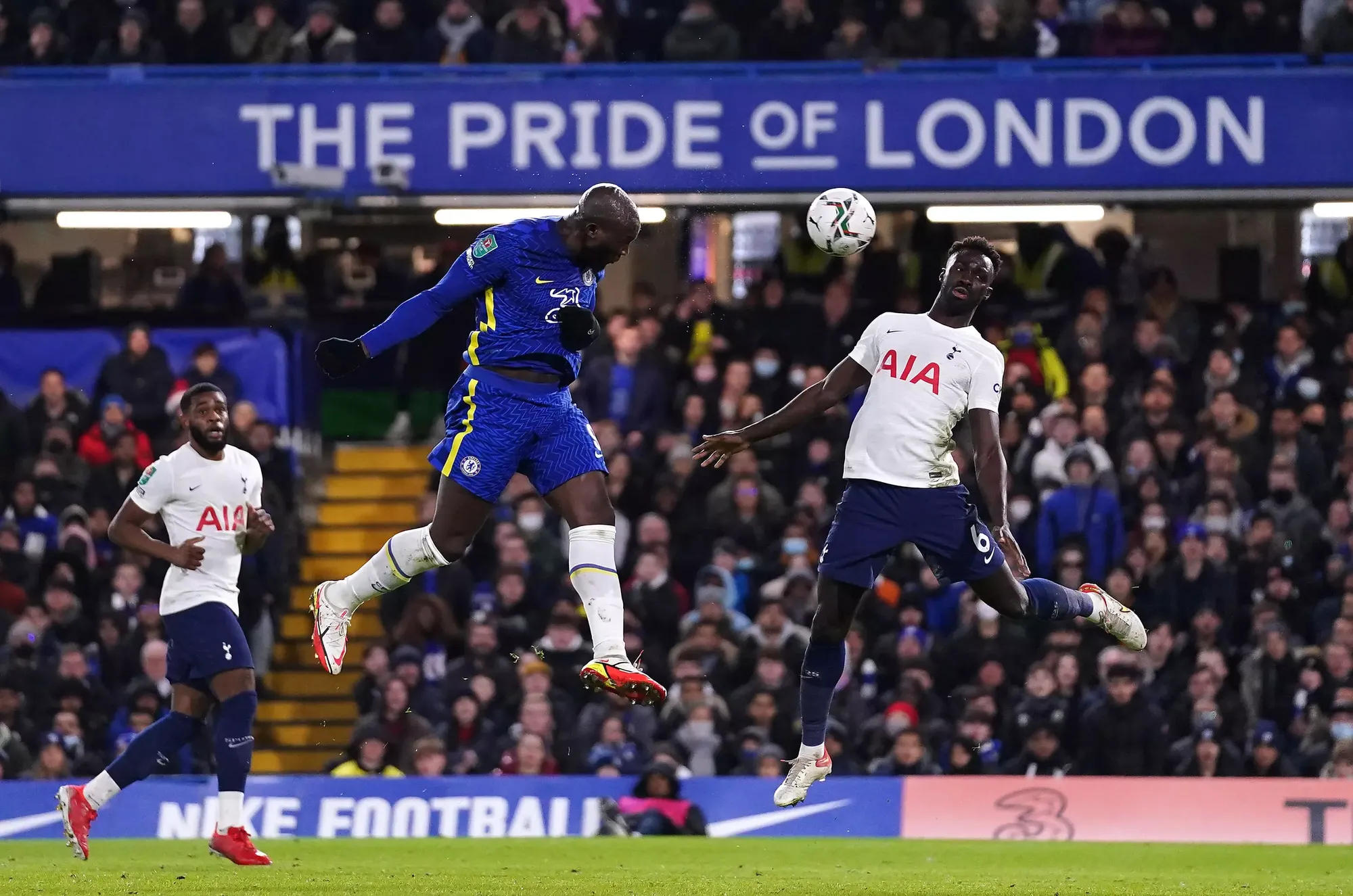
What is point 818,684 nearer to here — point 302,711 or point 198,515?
point 198,515

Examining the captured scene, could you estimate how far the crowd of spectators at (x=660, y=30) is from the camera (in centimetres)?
1938

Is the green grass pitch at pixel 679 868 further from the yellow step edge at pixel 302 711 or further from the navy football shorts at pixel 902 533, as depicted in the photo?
the yellow step edge at pixel 302 711

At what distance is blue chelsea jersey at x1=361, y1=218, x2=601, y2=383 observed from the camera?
33.2ft

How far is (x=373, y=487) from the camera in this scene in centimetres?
1981

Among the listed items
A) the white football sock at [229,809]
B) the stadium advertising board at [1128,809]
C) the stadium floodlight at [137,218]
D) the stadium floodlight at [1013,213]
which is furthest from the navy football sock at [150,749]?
the stadium floodlight at [1013,213]

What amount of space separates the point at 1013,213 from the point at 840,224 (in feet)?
27.6

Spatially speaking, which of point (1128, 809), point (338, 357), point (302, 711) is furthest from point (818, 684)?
point (302, 711)

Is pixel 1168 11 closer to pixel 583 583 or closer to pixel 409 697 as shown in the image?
pixel 409 697

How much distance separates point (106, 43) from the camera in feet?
65.6

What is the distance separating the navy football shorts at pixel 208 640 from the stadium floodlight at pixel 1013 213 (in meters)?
8.92

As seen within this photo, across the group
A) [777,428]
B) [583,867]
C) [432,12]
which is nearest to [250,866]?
[583,867]

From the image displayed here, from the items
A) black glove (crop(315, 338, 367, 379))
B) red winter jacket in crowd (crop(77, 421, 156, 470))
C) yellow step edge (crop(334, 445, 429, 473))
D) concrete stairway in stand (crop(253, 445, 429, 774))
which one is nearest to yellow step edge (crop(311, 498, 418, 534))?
concrete stairway in stand (crop(253, 445, 429, 774))

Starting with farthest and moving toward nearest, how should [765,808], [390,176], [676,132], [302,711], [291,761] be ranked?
[676,132]
[390,176]
[302,711]
[291,761]
[765,808]

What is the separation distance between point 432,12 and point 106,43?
9.26 ft
